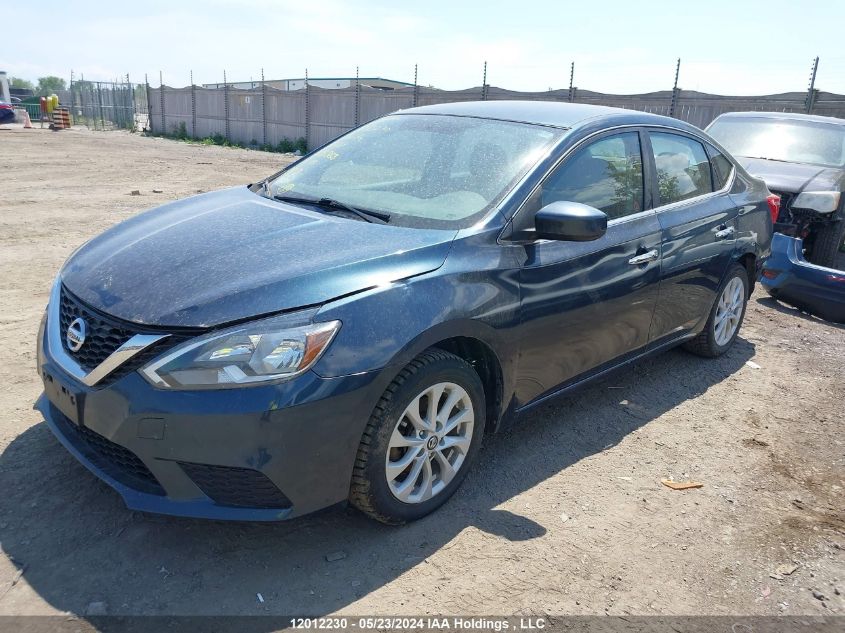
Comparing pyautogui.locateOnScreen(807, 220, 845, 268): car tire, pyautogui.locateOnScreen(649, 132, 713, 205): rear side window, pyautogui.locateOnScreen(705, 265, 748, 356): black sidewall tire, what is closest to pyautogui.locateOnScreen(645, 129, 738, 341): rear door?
pyautogui.locateOnScreen(649, 132, 713, 205): rear side window

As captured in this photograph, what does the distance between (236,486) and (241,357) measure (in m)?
0.48

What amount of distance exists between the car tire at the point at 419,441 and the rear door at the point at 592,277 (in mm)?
397

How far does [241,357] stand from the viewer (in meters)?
2.47

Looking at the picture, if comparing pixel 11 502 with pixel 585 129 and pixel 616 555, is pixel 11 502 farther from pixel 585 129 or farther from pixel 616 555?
pixel 585 129

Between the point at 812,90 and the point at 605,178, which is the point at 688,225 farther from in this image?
the point at 812,90

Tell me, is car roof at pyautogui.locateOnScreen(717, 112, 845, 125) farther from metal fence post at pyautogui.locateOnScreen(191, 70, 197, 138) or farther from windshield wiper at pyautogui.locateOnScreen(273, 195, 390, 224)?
metal fence post at pyautogui.locateOnScreen(191, 70, 197, 138)

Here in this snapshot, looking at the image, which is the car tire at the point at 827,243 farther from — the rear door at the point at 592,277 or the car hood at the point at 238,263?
the car hood at the point at 238,263

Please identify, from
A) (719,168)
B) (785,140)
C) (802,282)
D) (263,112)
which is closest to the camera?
(719,168)

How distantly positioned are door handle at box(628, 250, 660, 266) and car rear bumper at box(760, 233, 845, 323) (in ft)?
8.73

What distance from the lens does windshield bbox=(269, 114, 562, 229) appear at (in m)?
3.35

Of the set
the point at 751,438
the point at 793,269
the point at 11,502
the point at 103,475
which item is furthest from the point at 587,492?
the point at 793,269

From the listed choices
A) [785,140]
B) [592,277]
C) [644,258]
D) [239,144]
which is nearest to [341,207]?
[592,277]

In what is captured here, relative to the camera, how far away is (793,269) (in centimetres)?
632

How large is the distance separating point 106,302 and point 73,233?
6.16 metres
